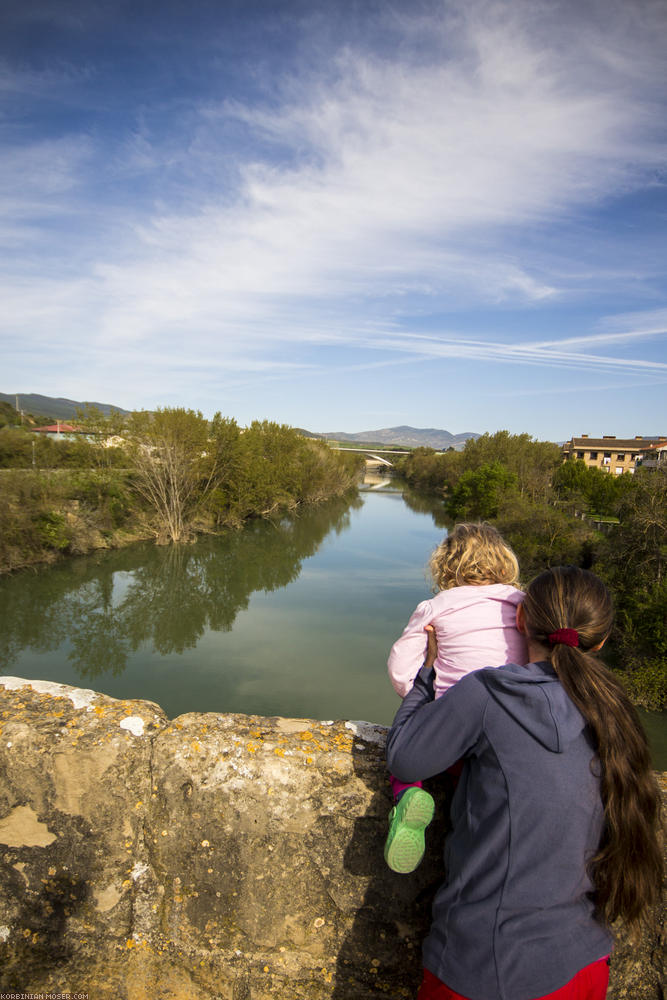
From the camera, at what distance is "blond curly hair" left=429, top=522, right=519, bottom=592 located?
6.28ft

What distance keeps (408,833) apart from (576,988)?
0.46 meters

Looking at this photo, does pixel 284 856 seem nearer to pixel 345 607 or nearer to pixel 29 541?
Result: pixel 345 607

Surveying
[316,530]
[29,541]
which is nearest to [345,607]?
[29,541]

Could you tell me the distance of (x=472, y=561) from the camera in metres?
1.92

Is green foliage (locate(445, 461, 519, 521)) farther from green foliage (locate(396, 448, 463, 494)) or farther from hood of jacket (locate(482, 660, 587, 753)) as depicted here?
hood of jacket (locate(482, 660, 587, 753))

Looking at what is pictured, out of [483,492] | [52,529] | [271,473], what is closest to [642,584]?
[483,492]

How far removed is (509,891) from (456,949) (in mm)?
187

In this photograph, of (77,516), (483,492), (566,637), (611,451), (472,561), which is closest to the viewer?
(566,637)

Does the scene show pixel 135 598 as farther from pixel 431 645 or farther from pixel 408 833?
pixel 408 833

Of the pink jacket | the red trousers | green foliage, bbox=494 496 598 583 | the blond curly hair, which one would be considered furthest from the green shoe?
green foliage, bbox=494 496 598 583

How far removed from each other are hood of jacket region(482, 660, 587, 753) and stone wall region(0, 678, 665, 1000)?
0.58m

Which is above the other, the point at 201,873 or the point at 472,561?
the point at 472,561

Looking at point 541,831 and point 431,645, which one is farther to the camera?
point 431,645

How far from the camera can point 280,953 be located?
1.62m
